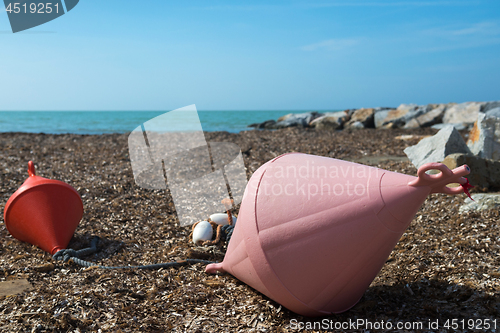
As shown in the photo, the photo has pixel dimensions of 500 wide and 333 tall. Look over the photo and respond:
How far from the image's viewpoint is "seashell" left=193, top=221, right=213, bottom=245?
14.1 ft

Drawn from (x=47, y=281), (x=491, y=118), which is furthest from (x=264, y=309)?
(x=491, y=118)

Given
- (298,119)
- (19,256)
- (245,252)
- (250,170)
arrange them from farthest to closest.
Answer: (298,119), (250,170), (19,256), (245,252)

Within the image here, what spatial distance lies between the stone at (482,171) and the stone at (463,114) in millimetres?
14048

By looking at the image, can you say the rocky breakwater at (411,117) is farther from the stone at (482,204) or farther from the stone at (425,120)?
the stone at (482,204)

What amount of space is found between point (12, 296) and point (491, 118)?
8486mm

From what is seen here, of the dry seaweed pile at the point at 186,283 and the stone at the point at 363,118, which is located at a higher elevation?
the dry seaweed pile at the point at 186,283

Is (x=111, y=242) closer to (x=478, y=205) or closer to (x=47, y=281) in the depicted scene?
(x=47, y=281)

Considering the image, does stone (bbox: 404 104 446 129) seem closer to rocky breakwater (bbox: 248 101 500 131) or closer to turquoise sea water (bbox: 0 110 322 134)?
rocky breakwater (bbox: 248 101 500 131)

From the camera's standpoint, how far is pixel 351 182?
2420 mm

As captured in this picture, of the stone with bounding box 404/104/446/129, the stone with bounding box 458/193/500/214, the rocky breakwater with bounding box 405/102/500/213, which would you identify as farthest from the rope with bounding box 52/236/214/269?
the stone with bounding box 404/104/446/129

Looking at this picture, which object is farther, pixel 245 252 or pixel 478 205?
pixel 478 205

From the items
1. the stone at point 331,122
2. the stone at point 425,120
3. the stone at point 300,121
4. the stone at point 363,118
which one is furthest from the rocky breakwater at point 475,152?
the stone at point 300,121

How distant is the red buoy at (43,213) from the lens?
4109 millimetres

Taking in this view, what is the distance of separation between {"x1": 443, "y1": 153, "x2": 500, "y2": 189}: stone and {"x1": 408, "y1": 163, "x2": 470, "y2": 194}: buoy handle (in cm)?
376
